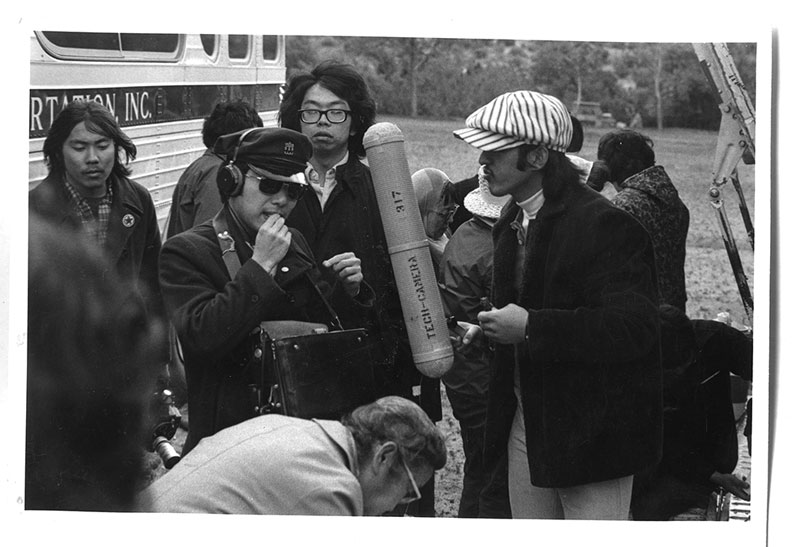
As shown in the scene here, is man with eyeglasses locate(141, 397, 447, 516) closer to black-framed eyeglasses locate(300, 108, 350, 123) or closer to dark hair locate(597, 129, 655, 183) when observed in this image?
black-framed eyeglasses locate(300, 108, 350, 123)

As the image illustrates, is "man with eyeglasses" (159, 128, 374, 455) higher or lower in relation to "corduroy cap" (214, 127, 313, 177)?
lower

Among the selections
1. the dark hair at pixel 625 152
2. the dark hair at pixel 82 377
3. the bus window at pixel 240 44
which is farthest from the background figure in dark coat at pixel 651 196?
the dark hair at pixel 82 377

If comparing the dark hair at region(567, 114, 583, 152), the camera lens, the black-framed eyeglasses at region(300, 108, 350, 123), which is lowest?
the camera lens

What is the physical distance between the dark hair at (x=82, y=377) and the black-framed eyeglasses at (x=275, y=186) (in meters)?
0.66

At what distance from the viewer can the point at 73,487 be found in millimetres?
4195

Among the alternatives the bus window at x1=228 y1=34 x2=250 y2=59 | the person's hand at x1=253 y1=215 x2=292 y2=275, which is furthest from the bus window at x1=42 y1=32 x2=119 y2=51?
the person's hand at x1=253 y1=215 x2=292 y2=275

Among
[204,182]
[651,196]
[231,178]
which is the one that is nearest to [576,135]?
[651,196]

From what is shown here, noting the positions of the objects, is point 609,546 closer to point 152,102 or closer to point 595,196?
point 595,196

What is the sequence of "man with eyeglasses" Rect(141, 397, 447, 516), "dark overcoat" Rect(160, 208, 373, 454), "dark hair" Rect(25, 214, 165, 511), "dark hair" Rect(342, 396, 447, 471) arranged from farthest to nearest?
"dark hair" Rect(25, 214, 165, 511) → "dark overcoat" Rect(160, 208, 373, 454) → "dark hair" Rect(342, 396, 447, 471) → "man with eyeglasses" Rect(141, 397, 447, 516)

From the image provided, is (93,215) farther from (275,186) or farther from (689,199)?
(689,199)

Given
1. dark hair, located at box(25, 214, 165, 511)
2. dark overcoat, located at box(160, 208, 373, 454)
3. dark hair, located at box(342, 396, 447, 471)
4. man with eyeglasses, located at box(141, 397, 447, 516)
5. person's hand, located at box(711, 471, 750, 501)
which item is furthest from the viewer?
person's hand, located at box(711, 471, 750, 501)

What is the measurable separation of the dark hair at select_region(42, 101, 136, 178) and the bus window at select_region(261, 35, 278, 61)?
0.62 m

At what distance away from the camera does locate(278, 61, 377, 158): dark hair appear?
13.3ft

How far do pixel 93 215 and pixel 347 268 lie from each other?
3.31 ft
